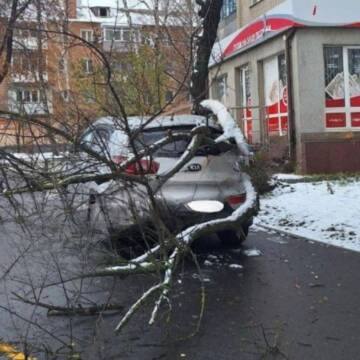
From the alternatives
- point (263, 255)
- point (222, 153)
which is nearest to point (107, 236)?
point (222, 153)

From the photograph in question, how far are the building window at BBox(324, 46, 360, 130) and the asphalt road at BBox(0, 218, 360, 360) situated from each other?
10.5 meters

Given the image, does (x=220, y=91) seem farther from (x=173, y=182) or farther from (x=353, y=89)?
(x=173, y=182)

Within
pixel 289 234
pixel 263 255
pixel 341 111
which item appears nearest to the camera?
pixel 263 255

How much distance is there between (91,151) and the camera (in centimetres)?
539

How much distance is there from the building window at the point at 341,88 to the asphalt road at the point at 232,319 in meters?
10.5

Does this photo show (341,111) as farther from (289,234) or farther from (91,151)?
(91,151)

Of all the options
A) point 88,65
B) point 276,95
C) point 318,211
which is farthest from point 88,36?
point 276,95

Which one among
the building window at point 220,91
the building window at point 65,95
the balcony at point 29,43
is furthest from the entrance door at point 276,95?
the building window at point 65,95

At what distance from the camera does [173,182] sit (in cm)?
802

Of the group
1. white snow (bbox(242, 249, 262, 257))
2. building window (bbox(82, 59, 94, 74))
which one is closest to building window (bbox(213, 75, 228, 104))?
white snow (bbox(242, 249, 262, 257))

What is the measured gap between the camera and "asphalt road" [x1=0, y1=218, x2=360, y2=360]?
506cm

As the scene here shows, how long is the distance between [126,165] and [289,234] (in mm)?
5242

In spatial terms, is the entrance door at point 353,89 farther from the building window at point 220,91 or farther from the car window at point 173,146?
the car window at point 173,146

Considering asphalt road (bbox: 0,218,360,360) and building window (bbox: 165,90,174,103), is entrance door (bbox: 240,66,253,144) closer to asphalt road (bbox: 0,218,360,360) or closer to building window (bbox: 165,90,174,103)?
asphalt road (bbox: 0,218,360,360)
